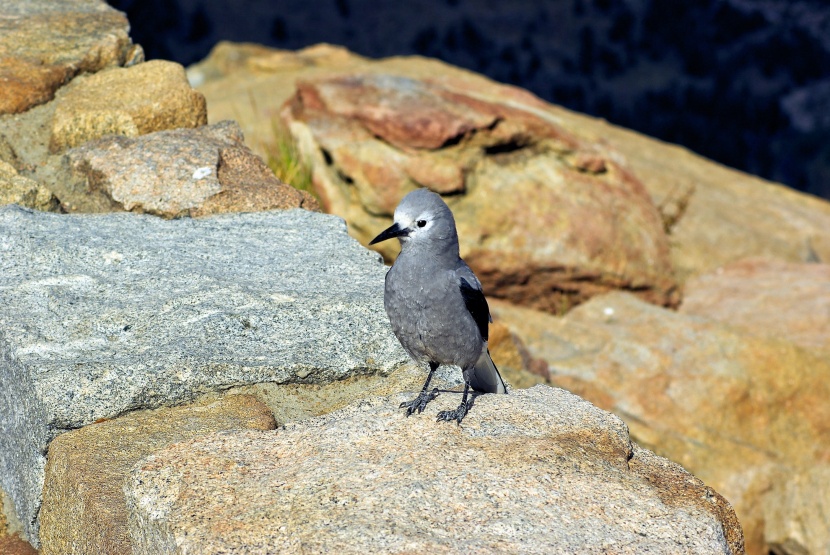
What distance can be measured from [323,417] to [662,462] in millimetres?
929

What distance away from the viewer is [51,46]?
458 centimetres

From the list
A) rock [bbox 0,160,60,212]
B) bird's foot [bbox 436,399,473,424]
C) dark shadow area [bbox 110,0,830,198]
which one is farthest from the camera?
dark shadow area [bbox 110,0,830,198]

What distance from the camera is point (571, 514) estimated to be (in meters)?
2.27

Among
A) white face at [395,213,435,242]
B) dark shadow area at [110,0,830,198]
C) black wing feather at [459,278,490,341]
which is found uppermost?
white face at [395,213,435,242]

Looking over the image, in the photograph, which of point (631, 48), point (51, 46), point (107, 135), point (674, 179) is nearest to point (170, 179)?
point (107, 135)

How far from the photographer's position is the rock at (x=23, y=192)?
3.77 m

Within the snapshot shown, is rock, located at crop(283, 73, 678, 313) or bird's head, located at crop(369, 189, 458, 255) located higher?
bird's head, located at crop(369, 189, 458, 255)

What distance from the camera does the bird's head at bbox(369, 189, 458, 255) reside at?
2.81 meters

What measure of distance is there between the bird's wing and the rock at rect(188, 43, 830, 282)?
142 inches

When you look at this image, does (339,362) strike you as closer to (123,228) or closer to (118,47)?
(123,228)

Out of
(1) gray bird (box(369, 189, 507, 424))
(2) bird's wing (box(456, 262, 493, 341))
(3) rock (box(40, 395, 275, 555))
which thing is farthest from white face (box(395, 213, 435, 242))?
(3) rock (box(40, 395, 275, 555))

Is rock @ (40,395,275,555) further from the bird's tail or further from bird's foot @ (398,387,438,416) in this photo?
the bird's tail

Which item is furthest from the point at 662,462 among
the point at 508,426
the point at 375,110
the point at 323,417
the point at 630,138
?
the point at 630,138

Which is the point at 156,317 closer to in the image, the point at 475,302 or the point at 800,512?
the point at 475,302
